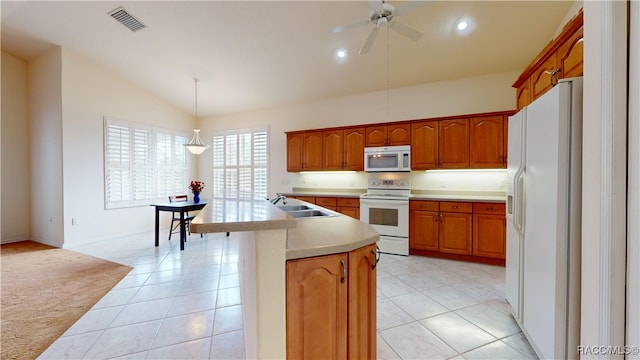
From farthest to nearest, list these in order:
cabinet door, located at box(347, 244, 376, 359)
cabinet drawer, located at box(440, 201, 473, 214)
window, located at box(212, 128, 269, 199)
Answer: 1. window, located at box(212, 128, 269, 199)
2. cabinet drawer, located at box(440, 201, 473, 214)
3. cabinet door, located at box(347, 244, 376, 359)

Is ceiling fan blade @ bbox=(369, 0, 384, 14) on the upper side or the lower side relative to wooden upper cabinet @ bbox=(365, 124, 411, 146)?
upper

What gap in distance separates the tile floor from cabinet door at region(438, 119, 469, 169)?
145 centimetres

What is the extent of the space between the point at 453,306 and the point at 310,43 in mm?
3657

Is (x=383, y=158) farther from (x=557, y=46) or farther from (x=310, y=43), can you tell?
(x=557, y=46)

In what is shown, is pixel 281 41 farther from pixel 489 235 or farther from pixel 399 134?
pixel 489 235

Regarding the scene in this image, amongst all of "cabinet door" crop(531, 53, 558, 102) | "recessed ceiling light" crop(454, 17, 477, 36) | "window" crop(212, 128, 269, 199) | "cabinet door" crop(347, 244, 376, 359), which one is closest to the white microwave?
"recessed ceiling light" crop(454, 17, 477, 36)

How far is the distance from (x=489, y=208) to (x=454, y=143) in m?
1.04

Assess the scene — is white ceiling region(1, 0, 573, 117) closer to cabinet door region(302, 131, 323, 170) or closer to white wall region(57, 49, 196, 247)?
white wall region(57, 49, 196, 247)

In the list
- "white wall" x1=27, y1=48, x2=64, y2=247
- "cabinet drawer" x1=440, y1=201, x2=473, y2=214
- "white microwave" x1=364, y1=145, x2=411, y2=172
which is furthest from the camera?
"white wall" x1=27, y1=48, x2=64, y2=247

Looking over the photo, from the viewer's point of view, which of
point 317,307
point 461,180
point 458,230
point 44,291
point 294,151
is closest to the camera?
point 317,307

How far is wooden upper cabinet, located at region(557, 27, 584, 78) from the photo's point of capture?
5.46 feet

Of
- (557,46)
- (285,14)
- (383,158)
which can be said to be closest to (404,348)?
(557,46)

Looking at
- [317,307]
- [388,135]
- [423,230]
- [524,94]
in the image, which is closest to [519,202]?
[524,94]

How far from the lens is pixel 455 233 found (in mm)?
3623
